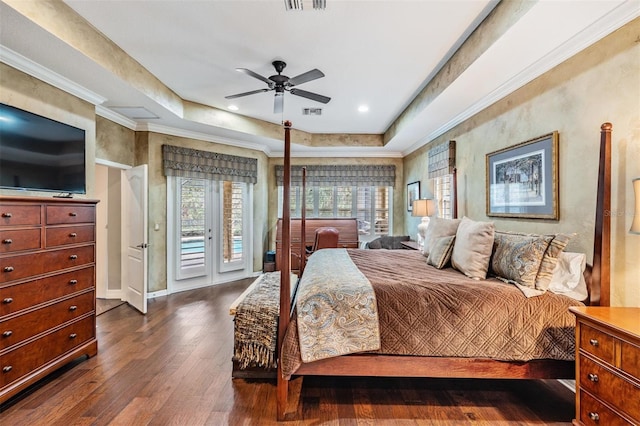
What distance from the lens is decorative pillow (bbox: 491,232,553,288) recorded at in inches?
78.1

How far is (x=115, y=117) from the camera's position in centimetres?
387

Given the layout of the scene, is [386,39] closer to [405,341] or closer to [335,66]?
[335,66]

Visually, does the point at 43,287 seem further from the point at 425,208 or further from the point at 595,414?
the point at 425,208

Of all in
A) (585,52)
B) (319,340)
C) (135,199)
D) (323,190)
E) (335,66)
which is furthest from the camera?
(323,190)

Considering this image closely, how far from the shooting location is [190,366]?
2479 millimetres

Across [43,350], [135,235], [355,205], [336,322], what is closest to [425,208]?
[355,205]

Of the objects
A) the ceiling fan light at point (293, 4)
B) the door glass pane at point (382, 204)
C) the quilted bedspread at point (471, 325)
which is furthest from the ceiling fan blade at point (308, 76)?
the door glass pane at point (382, 204)

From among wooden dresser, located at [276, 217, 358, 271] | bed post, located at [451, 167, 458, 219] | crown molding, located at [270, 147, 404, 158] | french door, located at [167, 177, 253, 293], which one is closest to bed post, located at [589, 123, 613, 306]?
bed post, located at [451, 167, 458, 219]

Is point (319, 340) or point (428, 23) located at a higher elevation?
point (428, 23)

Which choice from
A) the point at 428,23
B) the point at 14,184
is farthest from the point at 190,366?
the point at 428,23

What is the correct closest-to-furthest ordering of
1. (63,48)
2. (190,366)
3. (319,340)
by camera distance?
(319,340), (63,48), (190,366)

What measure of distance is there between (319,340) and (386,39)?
2412 millimetres

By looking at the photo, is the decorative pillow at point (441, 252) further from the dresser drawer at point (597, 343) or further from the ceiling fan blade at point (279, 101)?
the ceiling fan blade at point (279, 101)

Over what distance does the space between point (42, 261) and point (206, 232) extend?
289 centimetres
